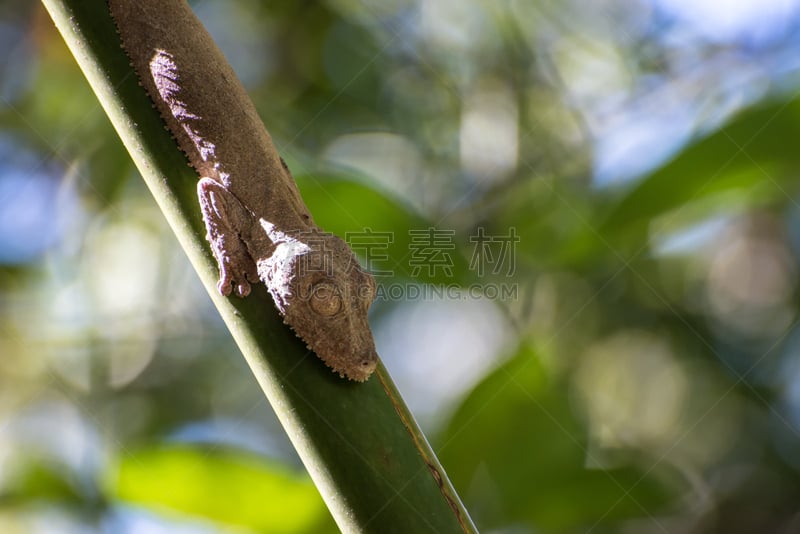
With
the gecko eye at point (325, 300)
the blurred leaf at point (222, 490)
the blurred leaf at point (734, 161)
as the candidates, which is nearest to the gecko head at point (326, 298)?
the gecko eye at point (325, 300)

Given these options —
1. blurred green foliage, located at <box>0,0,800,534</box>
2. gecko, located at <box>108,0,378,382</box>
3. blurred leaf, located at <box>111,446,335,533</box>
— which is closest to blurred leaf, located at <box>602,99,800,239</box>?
blurred green foliage, located at <box>0,0,800,534</box>

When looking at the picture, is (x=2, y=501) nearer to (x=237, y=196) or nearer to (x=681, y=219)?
(x=237, y=196)

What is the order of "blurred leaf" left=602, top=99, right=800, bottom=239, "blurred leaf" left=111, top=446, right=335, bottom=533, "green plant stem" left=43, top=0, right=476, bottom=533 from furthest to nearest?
"blurred leaf" left=602, top=99, right=800, bottom=239, "blurred leaf" left=111, top=446, right=335, bottom=533, "green plant stem" left=43, top=0, right=476, bottom=533

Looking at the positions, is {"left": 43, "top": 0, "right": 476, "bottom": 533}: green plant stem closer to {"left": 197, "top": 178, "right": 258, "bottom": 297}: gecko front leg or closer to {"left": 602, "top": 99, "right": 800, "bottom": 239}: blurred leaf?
{"left": 197, "top": 178, "right": 258, "bottom": 297}: gecko front leg

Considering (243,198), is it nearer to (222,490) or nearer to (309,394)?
(309,394)

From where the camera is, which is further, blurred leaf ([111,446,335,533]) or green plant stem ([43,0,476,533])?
blurred leaf ([111,446,335,533])

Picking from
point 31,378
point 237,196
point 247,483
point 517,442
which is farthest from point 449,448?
point 31,378
